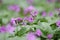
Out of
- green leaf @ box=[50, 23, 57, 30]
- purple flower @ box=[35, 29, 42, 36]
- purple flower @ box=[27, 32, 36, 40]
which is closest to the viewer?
purple flower @ box=[27, 32, 36, 40]

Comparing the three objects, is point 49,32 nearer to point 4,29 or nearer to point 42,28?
point 42,28

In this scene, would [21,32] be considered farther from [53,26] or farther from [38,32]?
[53,26]

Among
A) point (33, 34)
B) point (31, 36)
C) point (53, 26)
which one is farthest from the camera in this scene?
point (53, 26)

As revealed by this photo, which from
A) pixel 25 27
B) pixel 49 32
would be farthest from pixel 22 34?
pixel 49 32

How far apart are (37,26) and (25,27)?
0.11 meters

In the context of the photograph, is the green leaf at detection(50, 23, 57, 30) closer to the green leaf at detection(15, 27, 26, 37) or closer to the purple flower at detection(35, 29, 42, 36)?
the purple flower at detection(35, 29, 42, 36)

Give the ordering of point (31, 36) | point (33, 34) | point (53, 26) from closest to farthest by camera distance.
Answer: point (31, 36)
point (33, 34)
point (53, 26)

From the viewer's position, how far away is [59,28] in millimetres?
2420

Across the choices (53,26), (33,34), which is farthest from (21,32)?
(53,26)

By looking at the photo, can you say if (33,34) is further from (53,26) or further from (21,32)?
(53,26)

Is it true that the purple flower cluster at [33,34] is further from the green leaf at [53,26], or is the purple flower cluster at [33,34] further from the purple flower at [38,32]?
the green leaf at [53,26]

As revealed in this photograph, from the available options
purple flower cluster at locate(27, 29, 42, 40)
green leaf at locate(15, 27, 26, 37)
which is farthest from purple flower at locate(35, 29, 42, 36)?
green leaf at locate(15, 27, 26, 37)

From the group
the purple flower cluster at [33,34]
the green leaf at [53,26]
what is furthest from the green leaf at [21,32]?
the green leaf at [53,26]

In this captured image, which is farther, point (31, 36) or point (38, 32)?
point (38, 32)
